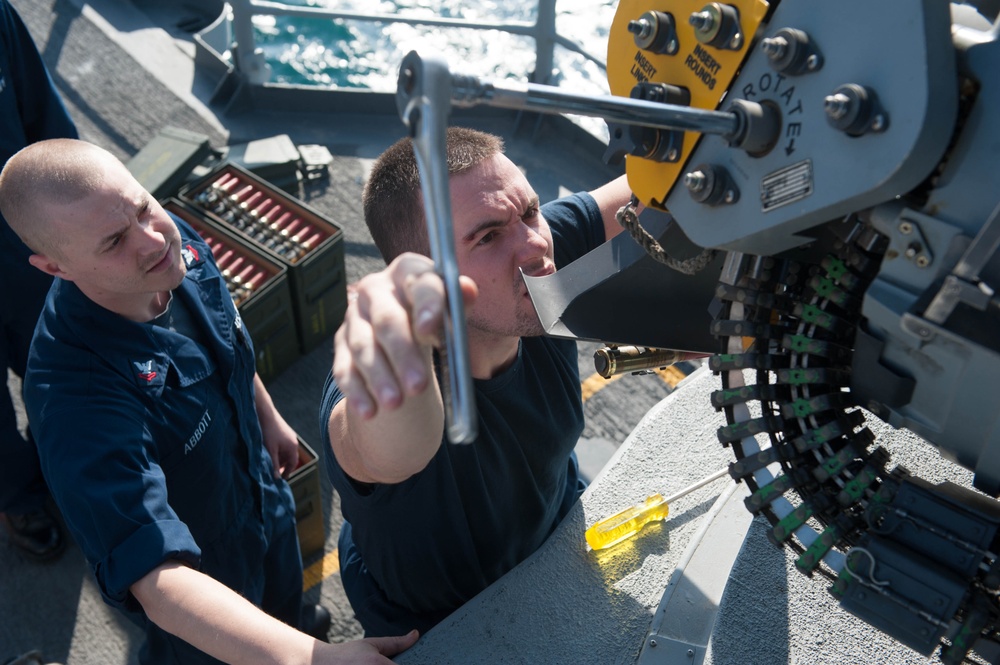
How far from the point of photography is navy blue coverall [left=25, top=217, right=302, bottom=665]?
1.76m

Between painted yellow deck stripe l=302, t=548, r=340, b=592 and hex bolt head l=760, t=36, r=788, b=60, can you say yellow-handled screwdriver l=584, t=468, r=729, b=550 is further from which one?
painted yellow deck stripe l=302, t=548, r=340, b=592

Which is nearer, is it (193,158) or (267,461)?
(267,461)

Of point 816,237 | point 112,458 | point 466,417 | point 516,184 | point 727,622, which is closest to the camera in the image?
point 466,417

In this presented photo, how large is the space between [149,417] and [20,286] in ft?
3.91

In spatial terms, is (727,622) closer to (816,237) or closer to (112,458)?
(816,237)

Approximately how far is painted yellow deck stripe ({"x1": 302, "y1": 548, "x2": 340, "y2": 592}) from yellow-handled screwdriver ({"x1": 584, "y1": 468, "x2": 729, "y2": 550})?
138 cm

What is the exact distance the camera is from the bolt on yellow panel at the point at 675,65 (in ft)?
3.92

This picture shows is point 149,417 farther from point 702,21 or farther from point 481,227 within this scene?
point 702,21

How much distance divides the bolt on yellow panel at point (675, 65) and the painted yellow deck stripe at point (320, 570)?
2.03 metres

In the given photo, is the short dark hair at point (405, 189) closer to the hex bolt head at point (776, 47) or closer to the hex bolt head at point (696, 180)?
the hex bolt head at point (696, 180)

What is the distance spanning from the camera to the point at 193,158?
3621mm

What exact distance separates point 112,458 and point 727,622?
127 cm

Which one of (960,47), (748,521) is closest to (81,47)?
(748,521)

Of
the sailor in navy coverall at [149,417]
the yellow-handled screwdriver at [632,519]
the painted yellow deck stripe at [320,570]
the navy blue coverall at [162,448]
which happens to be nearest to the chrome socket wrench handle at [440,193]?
the sailor in navy coverall at [149,417]
